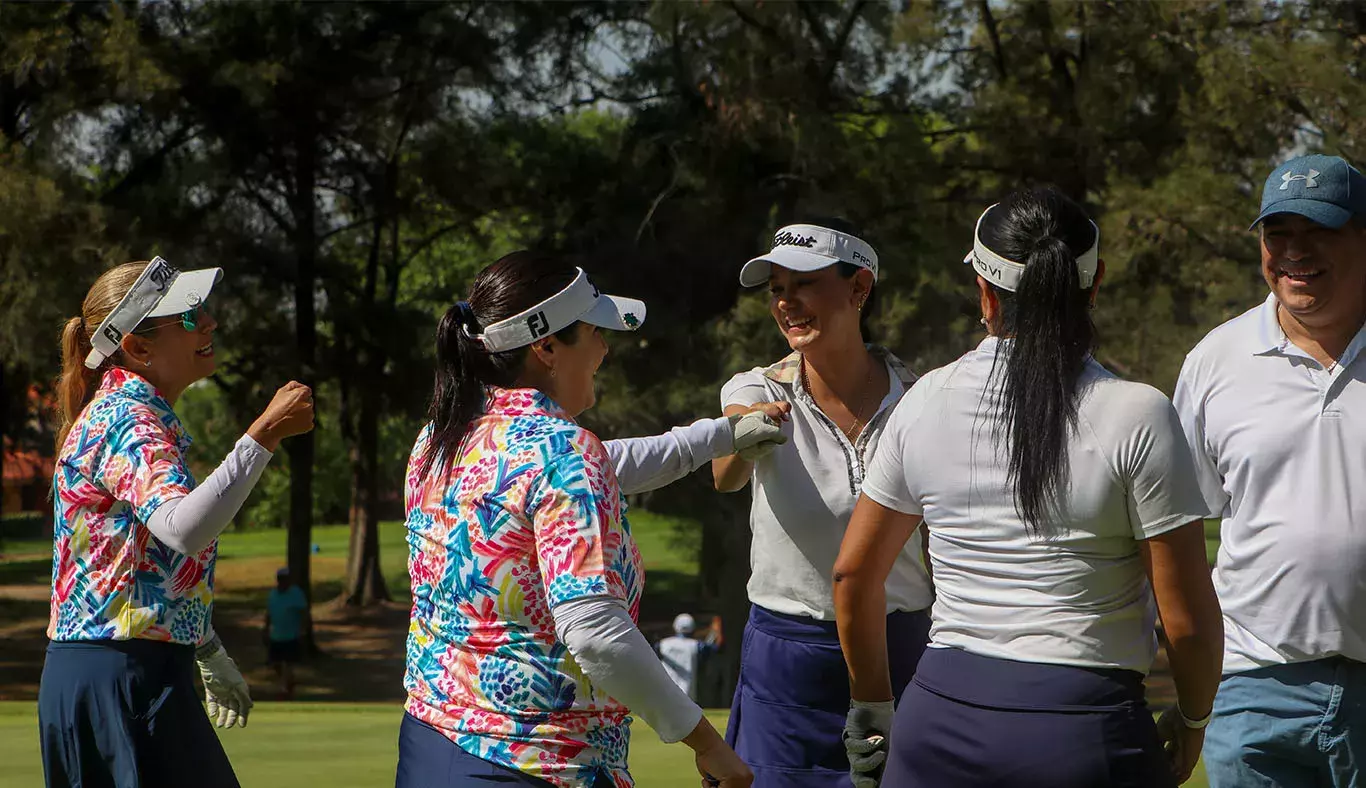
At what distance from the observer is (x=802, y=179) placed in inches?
760

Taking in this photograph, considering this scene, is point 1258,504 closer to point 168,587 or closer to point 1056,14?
point 168,587

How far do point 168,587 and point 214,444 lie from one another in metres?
29.5

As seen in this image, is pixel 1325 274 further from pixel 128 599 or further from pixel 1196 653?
pixel 128 599

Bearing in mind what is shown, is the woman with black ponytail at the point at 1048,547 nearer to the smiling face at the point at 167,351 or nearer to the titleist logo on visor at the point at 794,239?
the titleist logo on visor at the point at 794,239

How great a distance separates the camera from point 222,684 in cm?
438

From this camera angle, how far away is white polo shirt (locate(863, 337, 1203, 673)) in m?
2.70

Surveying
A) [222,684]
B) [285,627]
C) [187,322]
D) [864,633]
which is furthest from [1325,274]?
[285,627]

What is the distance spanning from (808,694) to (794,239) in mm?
1240

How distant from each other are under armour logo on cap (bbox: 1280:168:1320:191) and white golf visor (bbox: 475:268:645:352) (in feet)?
5.34

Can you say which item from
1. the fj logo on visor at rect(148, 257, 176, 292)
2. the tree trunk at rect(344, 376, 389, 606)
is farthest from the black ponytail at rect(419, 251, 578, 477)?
the tree trunk at rect(344, 376, 389, 606)

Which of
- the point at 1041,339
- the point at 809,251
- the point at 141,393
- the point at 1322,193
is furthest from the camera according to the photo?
the point at 809,251

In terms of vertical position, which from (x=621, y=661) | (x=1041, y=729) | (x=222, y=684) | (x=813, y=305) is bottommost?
(x=222, y=684)

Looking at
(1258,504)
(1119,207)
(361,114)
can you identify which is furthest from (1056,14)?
(1258,504)

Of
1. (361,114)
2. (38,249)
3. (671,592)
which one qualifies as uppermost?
(361,114)
